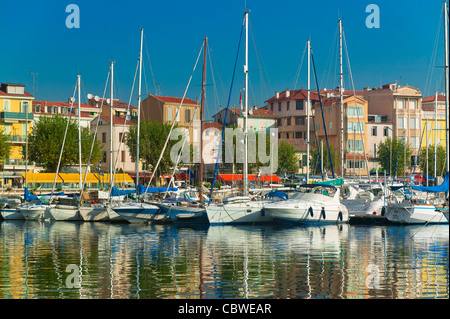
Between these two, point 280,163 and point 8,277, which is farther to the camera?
point 280,163

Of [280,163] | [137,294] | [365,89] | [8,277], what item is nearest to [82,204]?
[8,277]

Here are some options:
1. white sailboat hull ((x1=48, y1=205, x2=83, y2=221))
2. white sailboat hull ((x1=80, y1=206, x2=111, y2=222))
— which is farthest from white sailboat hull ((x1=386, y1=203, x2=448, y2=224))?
white sailboat hull ((x1=48, y1=205, x2=83, y2=221))

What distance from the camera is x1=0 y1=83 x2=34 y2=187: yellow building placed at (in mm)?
76562

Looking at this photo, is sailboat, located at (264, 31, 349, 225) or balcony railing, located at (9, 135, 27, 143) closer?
sailboat, located at (264, 31, 349, 225)

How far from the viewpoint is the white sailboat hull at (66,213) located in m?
49.6

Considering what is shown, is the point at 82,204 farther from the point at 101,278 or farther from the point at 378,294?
the point at 378,294

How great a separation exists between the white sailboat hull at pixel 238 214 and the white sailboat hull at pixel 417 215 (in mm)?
8588

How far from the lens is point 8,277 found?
74.0 ft

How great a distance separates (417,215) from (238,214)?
38.6ft

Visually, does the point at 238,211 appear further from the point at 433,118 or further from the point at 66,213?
the point at 433,118

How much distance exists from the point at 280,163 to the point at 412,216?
1932 inches

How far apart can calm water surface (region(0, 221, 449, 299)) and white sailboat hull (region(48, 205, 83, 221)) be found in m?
7.22

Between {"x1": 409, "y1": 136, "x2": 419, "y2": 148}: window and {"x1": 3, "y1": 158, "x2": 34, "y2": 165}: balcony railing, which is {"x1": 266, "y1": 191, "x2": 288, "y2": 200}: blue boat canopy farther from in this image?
{"x1": 409, "y1": 136, "x2": 419, "y2": 148}: window

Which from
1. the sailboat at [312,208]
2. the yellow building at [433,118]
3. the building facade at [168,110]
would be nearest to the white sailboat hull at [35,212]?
the sailboat at [312,208]
